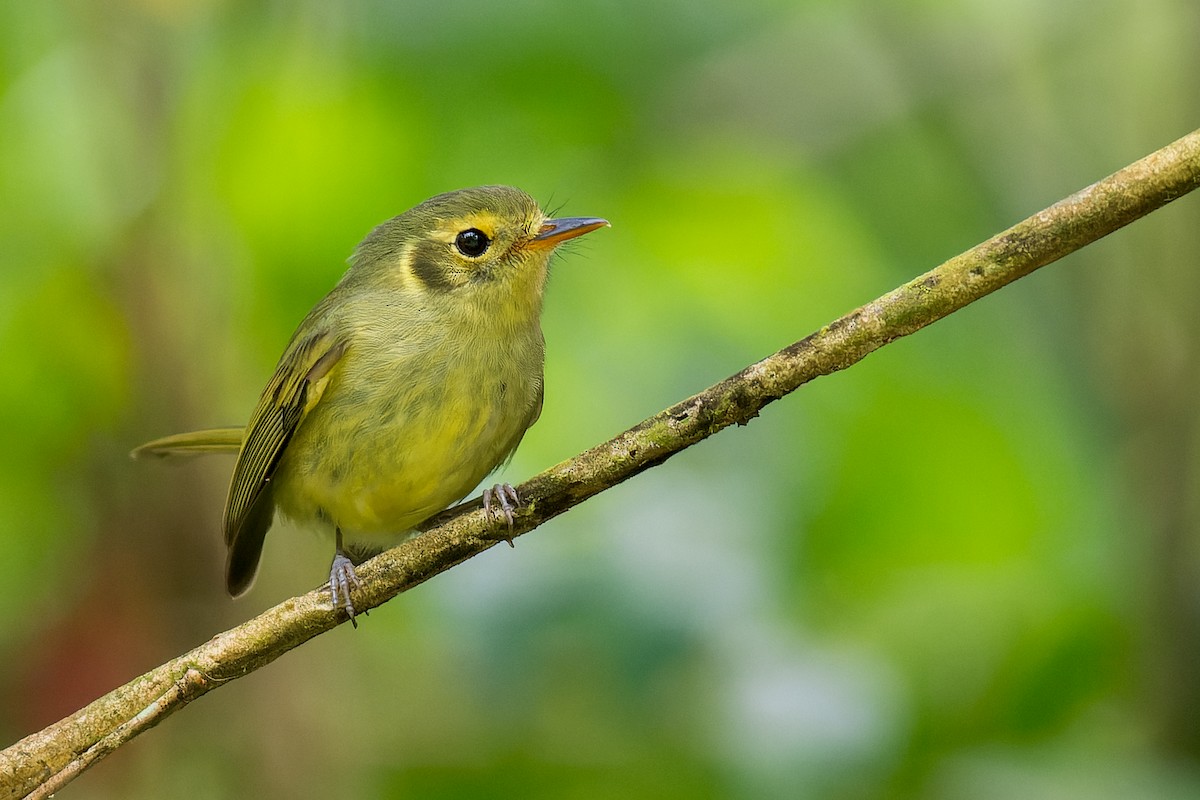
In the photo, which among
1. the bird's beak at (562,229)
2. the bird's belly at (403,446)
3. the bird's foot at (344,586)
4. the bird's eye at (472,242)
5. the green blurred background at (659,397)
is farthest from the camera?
the bird's eye at (472,242)

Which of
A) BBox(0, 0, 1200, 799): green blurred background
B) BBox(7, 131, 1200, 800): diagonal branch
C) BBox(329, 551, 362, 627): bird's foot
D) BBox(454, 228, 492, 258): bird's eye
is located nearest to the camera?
BBox(7, 131, 1200, 800): diagonal branch

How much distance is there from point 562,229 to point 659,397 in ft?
2.44

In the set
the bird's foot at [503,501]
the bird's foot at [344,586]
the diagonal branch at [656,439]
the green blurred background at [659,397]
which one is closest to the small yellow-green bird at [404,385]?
the green blurred background at [659,397]

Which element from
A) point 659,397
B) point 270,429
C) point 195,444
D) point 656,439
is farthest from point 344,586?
point 659,397

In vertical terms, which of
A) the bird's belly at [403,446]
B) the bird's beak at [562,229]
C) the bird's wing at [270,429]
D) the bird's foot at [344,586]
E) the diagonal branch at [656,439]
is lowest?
the diagonal branch at [656,439]

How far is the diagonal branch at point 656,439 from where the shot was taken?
6.74 feet

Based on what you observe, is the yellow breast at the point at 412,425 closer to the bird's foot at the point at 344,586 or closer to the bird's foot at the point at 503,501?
the bird's foot at the point at 503,501

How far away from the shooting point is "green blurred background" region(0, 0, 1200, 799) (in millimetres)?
3105

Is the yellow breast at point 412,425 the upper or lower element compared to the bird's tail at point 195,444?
lower

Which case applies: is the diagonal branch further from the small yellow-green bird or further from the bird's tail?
the bird's tail

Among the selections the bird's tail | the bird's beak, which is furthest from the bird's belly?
the bird's beak

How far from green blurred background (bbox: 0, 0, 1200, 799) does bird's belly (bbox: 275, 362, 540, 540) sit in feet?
0.78

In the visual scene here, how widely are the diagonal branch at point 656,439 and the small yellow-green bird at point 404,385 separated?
0.85 m

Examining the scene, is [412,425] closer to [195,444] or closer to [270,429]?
[270,429]
